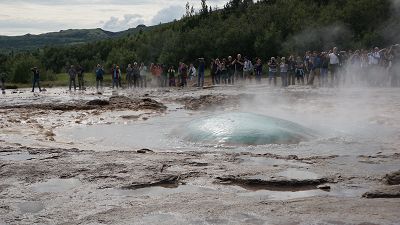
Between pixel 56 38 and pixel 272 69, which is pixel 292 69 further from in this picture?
pixel 56 38

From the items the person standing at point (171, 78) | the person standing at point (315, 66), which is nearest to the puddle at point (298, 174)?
the person standing at point (315, 66)

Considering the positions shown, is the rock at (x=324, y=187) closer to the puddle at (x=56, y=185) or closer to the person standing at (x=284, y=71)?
the puddle at (x=56, y=185)

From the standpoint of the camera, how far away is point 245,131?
30.3ft

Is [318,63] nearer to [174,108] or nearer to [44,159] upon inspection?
[174,108]

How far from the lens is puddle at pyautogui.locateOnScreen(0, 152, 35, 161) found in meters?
7.80

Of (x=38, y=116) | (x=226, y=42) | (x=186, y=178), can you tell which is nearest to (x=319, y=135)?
(x=186, y=178)

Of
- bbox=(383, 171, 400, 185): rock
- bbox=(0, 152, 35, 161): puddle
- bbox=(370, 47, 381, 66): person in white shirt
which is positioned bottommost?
bbox=(0, 152, 35, 161): puddle

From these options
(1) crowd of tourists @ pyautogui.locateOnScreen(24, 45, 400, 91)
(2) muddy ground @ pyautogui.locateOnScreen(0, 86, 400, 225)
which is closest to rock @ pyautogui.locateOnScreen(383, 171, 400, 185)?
(2) muddy ground @ pyautogui.locateOnScreen(0, 86, 400, 225)

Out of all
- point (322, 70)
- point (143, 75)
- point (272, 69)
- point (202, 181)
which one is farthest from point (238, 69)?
point (202, 181)

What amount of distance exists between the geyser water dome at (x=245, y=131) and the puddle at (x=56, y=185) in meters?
3.27

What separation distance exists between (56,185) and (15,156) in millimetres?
2083

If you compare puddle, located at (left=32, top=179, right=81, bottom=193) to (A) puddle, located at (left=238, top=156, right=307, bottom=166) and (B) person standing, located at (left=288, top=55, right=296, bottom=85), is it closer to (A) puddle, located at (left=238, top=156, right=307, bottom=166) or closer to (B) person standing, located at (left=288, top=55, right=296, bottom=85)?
(A) puddle, located at (left=238, top=156, right=307, bottom=166)

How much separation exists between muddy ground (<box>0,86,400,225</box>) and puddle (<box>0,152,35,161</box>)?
2 centimetres

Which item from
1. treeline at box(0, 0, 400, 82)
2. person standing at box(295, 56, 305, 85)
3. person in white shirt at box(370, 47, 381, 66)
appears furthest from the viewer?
treeline at box(0, 0, 400, 82)
